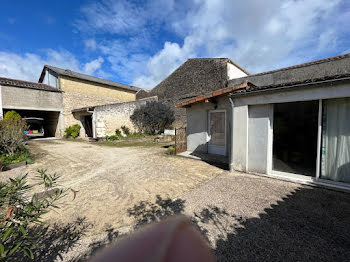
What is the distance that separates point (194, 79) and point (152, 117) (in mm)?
6978

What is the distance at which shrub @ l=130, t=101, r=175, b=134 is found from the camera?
17562 millimetres

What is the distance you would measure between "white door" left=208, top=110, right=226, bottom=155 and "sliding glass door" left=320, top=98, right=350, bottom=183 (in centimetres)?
412

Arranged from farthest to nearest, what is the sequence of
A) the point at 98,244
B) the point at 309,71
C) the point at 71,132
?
the point at 71,132, the point at 309,71, the point at 98,244

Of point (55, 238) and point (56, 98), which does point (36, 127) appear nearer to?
point (56, 98)

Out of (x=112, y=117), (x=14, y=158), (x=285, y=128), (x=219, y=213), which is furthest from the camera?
(x=112, y=117)

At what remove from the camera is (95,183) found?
17.6 feet

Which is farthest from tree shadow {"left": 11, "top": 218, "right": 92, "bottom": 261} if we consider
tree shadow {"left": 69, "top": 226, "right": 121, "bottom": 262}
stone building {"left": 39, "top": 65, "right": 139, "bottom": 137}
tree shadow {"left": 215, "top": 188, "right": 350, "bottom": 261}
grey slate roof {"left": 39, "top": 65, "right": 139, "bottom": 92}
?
grey slate roof {"left": 39, "top": 65, "right": 139, "bottom": 92}

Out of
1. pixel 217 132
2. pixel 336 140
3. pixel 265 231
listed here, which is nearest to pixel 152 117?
pixel 217 132

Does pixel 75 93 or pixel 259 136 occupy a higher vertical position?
pixel 75 93

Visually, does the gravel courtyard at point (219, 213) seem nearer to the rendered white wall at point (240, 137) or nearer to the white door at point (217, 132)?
the rendered white wall at point (240, 137)

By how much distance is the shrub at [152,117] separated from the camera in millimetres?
17562

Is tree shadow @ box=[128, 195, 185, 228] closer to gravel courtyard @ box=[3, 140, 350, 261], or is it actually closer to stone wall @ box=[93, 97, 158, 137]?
gravel courtyard @ box=[3, 140, 350, 261]

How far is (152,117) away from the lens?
17.5 metres

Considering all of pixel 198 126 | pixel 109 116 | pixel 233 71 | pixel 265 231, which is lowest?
pixel 265 231
